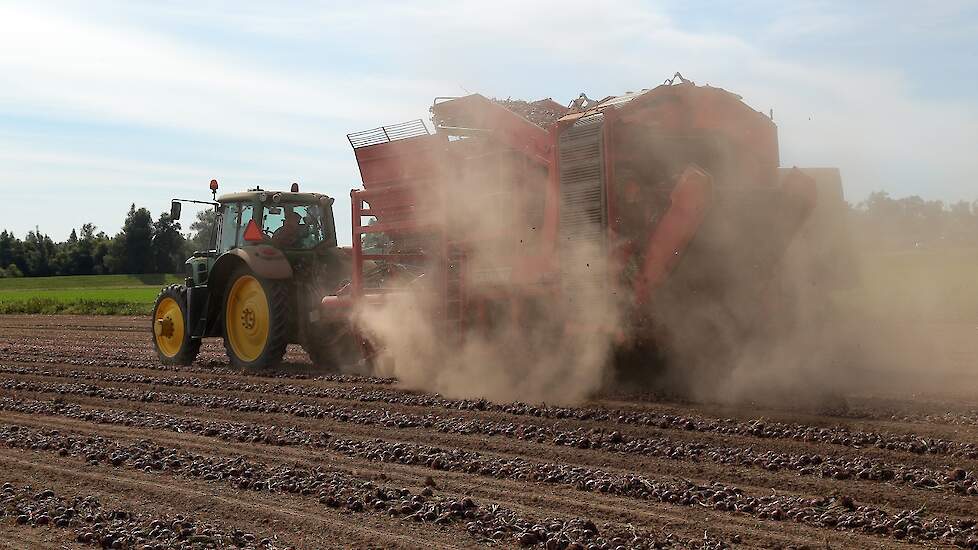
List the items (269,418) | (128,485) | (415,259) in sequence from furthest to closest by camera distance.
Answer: (415,259) → (269,418) → (128,485)

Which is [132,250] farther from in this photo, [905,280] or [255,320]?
[905,280]

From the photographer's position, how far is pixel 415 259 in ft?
39.2

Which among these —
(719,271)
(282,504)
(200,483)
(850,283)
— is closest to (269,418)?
(200,483)

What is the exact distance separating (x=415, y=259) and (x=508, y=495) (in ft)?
21.1

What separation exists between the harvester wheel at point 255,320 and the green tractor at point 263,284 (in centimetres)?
1

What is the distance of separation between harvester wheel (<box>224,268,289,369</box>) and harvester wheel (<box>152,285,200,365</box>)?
2.86ft

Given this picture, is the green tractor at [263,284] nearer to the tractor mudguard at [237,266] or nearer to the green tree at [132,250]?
the tractor mudguard at [237,266]

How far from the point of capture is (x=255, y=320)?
528 inches

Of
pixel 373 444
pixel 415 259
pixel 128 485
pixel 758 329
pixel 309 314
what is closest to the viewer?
pixel 128 485

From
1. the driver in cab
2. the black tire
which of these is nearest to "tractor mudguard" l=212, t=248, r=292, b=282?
the driver in cab

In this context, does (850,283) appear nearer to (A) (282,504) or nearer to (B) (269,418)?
(B) (269,418)

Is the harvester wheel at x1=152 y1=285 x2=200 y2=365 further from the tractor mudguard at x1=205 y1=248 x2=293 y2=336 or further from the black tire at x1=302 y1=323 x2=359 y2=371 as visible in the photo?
the black tire at x1=302 y1=323 x2=359 y2=371

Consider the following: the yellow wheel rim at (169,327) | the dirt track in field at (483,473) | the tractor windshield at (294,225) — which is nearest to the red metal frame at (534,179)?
the dirt track in field at (483,473)

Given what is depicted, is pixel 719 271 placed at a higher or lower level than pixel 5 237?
lower
